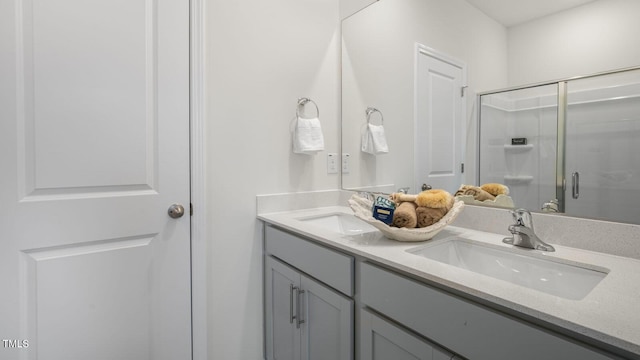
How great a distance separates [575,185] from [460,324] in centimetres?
66

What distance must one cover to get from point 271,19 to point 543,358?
1.71 meters

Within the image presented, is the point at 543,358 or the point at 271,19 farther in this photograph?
the point at 271,19

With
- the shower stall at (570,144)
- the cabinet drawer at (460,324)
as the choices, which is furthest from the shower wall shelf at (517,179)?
the cabinet drawer at (460,324)

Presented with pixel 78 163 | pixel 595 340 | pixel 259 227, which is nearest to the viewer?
pixel 595 340

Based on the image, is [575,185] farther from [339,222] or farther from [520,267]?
[339,222]

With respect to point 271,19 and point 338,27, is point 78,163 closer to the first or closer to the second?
point 271,19

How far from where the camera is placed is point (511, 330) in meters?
0.64

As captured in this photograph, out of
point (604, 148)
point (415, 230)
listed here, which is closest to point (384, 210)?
point (415, 230)

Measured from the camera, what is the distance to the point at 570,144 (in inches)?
39.5

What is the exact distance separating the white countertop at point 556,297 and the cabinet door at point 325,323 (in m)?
0.20

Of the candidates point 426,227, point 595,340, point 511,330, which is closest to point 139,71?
point 426,227

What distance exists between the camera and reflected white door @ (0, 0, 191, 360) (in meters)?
1.07

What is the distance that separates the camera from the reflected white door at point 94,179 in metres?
1.07

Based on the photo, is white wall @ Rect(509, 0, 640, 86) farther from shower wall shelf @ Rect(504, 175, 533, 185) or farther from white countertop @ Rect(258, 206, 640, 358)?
white countertop @ Rect(258, 206, 640, 358)
